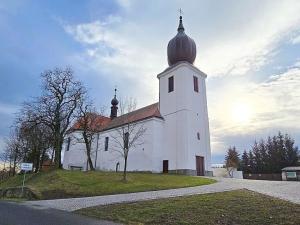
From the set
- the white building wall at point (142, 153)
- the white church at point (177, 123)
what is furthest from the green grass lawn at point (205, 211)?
the white building wall at point (142, 153)

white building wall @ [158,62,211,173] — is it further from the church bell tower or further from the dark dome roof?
the dark dome roof

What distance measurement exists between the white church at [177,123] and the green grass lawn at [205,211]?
67.6 feet

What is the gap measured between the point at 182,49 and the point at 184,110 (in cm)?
795

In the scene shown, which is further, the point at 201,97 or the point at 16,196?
the point at 201,97

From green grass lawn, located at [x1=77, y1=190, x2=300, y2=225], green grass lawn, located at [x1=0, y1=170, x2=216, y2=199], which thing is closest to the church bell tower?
green grass lawn, located at [x1=0, y1=170, x2=216, y2=199]

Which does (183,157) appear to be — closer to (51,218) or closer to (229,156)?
(51,218)

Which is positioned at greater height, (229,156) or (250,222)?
(229,156)

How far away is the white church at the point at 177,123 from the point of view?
34.2 metres

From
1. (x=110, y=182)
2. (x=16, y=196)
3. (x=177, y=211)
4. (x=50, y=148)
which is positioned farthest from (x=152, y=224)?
(x=50, y=148)

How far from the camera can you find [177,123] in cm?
3528

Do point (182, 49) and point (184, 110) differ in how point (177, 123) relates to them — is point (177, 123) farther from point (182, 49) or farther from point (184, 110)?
point (182, 49)

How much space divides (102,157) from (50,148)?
352 inches

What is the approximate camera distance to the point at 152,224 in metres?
9.84

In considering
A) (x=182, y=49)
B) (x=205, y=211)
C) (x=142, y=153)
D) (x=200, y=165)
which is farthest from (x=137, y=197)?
(x=182, y=49)
